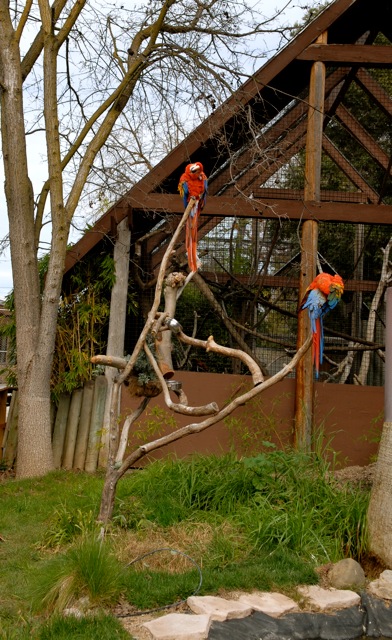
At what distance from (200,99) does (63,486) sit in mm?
4133

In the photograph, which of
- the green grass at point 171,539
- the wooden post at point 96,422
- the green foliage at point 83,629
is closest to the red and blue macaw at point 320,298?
the green grass at point 171,539

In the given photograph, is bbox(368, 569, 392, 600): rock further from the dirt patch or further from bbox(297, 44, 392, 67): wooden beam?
bbox(297, 44, 392, 67): wooden beam

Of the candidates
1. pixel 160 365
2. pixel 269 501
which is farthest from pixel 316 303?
pixel 269 501

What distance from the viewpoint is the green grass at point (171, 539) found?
12.4 ft

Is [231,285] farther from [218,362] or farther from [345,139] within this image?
[345,139]

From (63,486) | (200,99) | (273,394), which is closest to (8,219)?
(200,99)

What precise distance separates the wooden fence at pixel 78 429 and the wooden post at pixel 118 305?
86 mm

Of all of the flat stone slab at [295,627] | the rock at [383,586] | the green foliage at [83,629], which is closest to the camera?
the green foliage at [83,629]

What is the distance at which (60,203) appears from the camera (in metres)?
7.39

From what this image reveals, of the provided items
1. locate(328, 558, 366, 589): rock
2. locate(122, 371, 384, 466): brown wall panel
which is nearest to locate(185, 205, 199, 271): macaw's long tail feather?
locate(328, 558, 366, 589): rock

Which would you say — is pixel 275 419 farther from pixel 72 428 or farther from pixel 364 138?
pixel 364 138

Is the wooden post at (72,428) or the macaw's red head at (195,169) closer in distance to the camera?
the macaw's red head at (195,169)

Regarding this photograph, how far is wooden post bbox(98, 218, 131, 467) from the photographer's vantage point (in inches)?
310

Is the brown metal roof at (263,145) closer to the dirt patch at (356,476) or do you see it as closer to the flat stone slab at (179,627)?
the dirt patch at (356,476)
